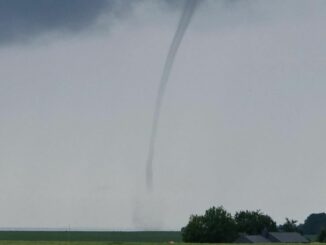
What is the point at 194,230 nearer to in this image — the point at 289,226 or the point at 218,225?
the point at 218,225

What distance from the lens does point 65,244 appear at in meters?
46.9

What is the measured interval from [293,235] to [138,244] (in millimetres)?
133118

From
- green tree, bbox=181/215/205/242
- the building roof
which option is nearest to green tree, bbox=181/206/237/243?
green tree, bbox=181/215/205/242

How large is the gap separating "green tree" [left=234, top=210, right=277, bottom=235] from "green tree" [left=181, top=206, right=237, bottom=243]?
29485 mm

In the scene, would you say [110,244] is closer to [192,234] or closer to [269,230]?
[192,234]

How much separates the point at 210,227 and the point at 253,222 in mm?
39685

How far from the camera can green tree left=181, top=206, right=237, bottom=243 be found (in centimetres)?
13338

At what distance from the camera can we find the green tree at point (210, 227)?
133 meters

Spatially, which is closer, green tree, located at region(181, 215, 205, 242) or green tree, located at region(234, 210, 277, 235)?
green tree, located at region(181, 215, 205, 242)

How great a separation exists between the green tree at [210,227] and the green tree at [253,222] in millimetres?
29485

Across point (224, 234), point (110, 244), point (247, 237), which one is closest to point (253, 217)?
point (247, 237)

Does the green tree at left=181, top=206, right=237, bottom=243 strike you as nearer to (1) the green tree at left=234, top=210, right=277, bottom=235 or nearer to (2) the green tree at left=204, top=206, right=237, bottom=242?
(2) the green tree at left=204, top=206, right=237, bottom=242

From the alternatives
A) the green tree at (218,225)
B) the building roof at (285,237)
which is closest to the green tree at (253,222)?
the building roof at (285,237)

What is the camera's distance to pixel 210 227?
135 meters
